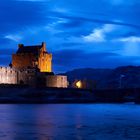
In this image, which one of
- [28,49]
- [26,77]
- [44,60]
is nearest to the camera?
[26,77]

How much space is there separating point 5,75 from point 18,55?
17.4 metres

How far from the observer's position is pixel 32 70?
5320 inches

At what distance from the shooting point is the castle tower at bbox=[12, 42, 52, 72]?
477 ft

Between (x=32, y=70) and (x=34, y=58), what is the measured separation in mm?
10931

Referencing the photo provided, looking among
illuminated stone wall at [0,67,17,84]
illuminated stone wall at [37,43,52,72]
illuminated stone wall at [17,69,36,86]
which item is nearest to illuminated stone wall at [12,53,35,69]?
illuminated stone wall at [37,43,52,72]

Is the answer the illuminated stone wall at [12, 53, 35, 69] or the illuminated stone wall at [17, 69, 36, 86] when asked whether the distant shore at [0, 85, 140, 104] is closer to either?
the illuminated stone wall at [17, 69, 36, 86]

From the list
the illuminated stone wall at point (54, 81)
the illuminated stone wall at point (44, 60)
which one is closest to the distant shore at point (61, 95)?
the illuminated stone wall at point (54, 81)

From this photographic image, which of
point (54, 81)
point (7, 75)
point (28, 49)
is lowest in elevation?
point (54, 81)

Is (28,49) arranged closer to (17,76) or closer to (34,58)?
(34,58)

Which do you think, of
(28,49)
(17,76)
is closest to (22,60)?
(28,49)

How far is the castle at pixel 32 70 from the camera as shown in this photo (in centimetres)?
13275

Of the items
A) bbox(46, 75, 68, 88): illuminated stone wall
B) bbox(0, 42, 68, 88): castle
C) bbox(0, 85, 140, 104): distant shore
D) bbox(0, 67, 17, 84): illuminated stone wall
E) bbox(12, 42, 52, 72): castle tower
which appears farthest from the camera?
bbox(12, 42, 52, 72): castle tower

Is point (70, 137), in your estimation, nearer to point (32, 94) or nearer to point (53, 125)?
point (53, 125)

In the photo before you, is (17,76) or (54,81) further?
(54,81)
